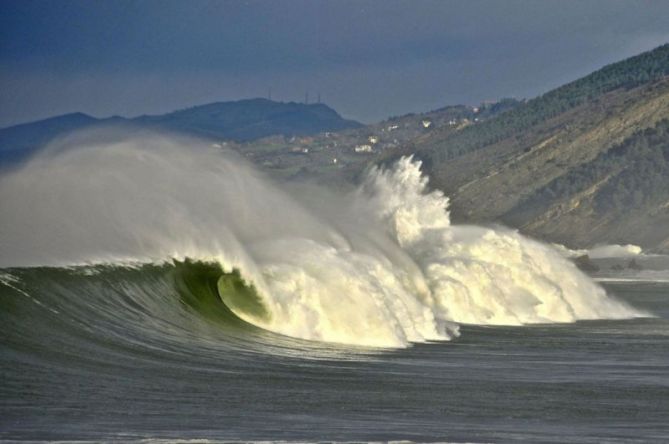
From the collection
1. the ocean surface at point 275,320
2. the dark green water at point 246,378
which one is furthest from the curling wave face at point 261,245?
the dark green water at point 246,378

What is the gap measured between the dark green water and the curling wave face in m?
0.82

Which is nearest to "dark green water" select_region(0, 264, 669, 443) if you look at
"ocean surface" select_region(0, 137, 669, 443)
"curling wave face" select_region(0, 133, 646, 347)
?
"ocean surface" select_region(0, 137, 669, 443)

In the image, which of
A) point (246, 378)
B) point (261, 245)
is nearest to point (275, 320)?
point (261, 245)

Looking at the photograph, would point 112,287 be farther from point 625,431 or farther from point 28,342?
point 625,431

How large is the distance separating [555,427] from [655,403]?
11.6 ft

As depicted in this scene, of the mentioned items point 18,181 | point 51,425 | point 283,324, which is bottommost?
point 51,425

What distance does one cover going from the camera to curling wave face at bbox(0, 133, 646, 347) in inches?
1383

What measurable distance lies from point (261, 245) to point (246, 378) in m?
14.1

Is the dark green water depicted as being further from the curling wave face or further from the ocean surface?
the curling wave face

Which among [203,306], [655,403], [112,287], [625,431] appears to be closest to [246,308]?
[203,306]

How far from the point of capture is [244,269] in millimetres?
37906

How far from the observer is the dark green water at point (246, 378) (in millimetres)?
21859

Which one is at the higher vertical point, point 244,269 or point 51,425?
point 244,269

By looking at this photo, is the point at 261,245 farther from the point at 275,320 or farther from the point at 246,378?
the point at 246,378
